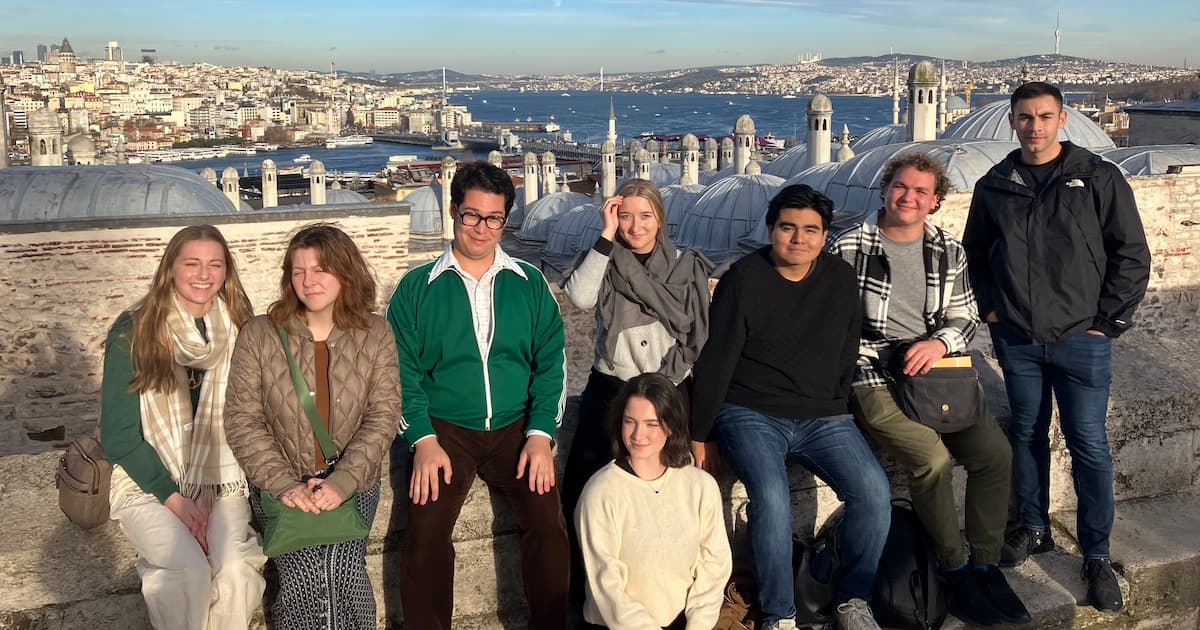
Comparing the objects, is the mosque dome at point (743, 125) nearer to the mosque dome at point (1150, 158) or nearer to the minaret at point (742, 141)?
the minaret at point (742, 141)

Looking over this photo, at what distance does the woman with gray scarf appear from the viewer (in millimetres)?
3094

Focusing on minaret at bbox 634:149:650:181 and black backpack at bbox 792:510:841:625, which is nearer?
black backpack at bbox 792:510:841:625

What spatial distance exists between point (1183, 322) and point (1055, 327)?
11.3 m

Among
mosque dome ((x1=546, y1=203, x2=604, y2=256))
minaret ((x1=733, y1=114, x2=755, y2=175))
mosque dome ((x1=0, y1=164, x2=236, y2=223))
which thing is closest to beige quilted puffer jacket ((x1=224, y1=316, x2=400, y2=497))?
mosque dome ((x1=0, y1=164, x2=236, y2=223))

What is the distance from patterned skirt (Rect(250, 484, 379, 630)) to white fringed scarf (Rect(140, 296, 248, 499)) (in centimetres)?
31

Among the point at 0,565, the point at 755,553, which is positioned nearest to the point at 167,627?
the point at 0,565

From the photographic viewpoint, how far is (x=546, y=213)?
2775 cm

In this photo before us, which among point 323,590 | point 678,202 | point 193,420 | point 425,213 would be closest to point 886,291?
point 323,590

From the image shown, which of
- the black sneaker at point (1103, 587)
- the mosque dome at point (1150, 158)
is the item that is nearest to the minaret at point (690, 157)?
the mosque dome at point (1150, 158)

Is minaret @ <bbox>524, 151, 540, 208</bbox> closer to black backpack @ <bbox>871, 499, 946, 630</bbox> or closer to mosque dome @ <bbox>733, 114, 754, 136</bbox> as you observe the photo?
mosque dome @ <bbox>733, 114, 754, 136</bbox>

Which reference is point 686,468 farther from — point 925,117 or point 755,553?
point 925,117

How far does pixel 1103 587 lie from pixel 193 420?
9.10ft

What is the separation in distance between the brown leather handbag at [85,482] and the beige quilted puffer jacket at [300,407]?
353 mm

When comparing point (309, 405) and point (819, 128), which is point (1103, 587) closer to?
point (309, 405)
